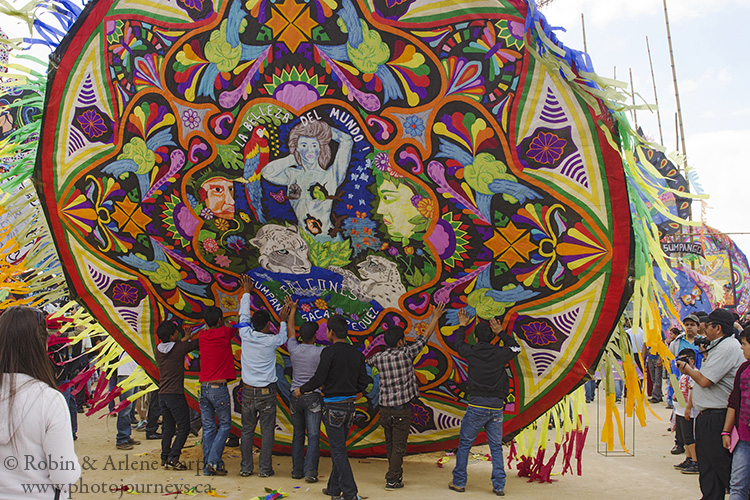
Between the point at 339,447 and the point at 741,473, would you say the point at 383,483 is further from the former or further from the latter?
the point at 741,473

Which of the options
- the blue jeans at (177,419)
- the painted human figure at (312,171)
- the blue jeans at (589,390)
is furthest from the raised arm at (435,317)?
the blue jeans at (589,390)

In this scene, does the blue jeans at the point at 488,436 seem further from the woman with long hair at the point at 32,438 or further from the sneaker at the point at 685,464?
the woman with long hair at the point at 32,438

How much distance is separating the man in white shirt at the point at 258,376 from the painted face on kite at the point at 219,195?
0.58 metres

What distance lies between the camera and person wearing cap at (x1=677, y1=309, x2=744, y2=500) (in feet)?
12.6

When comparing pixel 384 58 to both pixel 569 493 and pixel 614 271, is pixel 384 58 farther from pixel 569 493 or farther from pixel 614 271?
pixel 569 493

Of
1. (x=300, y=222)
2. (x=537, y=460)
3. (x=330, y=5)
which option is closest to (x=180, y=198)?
(x=300, y=222)

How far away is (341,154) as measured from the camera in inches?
161

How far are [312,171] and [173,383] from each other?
215 centimetres

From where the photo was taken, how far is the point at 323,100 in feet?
12.9

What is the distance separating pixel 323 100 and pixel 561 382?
247cm

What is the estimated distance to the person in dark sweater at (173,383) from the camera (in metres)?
4.89

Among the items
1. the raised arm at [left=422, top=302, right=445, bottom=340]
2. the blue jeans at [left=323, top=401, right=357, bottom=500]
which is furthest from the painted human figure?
the blue jeans at [left=323, top=401, right=357, bottom=500]

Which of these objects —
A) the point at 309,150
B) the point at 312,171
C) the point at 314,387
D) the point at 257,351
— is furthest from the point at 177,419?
the point at 309,150

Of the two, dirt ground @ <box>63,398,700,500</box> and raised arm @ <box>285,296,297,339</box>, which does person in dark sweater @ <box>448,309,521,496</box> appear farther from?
raised arm @ <box>285,296,297,339</box>
